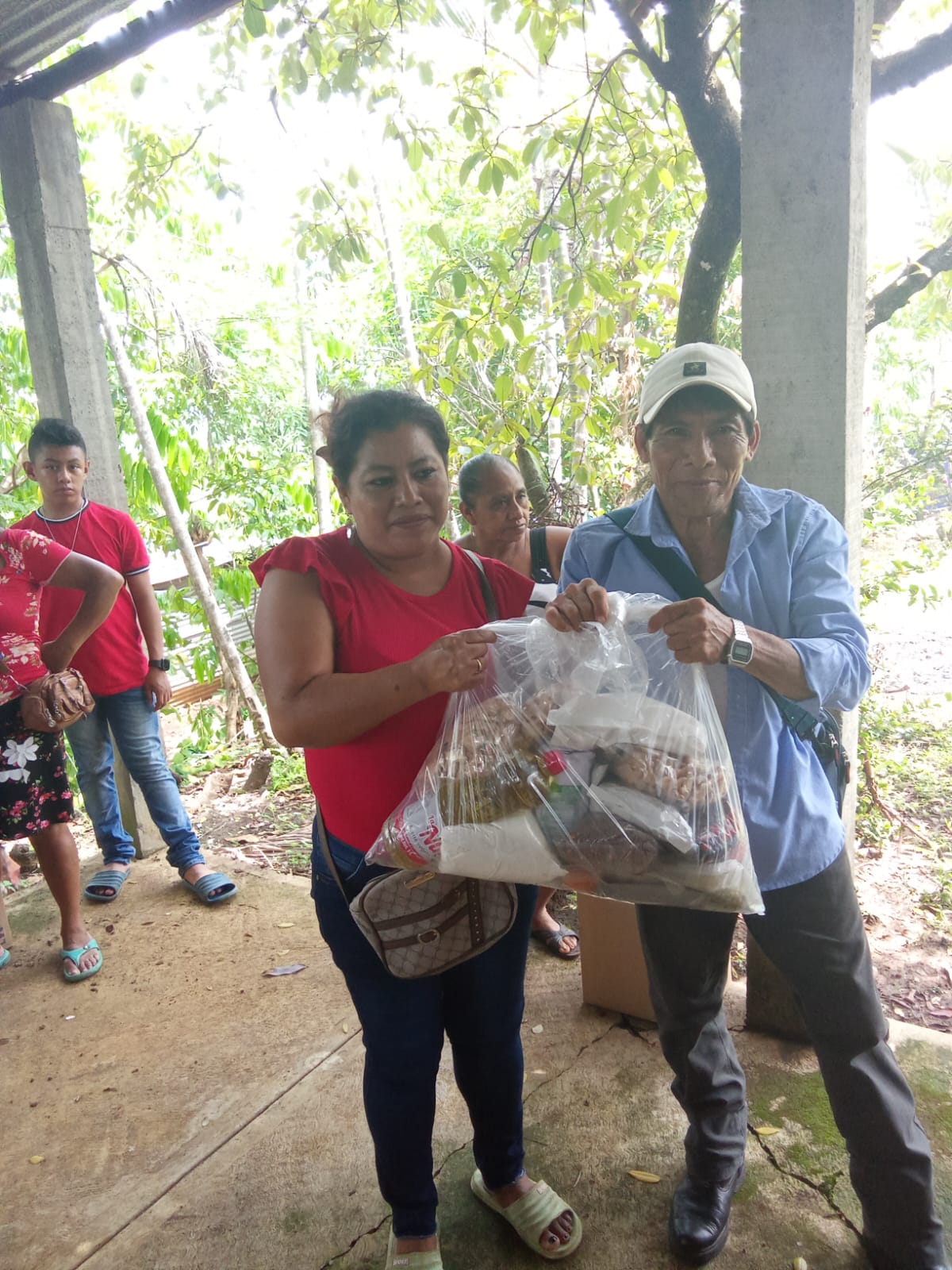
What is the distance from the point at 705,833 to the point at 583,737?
244 mm

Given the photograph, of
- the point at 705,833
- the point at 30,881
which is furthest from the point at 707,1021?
the point at 30,881

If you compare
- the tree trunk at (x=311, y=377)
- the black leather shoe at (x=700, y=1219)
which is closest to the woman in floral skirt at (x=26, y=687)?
the black leather shoe at (x=700, y=1219)

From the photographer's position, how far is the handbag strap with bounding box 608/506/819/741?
1491 millimetres

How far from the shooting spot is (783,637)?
1.51m

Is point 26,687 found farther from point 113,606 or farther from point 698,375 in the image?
point 698,375

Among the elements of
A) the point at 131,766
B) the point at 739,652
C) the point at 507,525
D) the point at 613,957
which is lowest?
the point at 613,957

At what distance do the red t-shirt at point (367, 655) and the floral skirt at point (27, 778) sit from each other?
168 cm

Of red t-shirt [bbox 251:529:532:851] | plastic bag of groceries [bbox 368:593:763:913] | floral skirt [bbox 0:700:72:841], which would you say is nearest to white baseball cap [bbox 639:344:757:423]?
plastic bag of groceries [bbox 368:593:763:913]

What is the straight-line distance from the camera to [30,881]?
3.84 metres

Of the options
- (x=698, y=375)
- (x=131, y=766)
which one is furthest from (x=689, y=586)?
(x=131, y=766)

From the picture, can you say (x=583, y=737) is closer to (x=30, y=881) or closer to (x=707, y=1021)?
(x=707, y=1021)

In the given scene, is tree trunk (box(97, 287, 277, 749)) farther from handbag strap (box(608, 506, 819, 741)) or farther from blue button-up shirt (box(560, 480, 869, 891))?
blue button-up shirt (box(560, 480, 869, 891))

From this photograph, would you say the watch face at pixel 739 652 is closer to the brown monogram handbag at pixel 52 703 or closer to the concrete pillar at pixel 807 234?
the concrete pillar at pixel 807 234

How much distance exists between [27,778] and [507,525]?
183 cm
